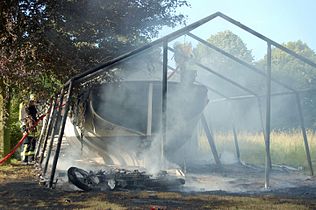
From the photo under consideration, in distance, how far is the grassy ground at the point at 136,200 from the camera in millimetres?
5707

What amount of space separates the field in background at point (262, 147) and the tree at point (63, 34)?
6298 mm

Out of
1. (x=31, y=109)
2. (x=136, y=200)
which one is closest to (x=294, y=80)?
(x=31, y=109)

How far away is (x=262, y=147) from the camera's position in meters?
19.1

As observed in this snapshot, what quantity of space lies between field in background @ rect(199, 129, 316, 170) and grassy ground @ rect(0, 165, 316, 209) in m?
7.72

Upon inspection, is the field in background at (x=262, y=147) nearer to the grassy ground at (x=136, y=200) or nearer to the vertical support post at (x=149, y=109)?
the vertical support post at (x=149, y=109)

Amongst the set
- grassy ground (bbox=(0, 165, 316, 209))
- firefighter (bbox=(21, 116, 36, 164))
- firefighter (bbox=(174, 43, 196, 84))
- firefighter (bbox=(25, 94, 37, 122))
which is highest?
firefighter (bbox=(174, 43, 196, 84))

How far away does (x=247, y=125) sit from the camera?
1855 centimetres

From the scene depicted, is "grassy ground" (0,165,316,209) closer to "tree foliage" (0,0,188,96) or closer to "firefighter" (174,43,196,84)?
"tree foliage" (0,0,188,96)

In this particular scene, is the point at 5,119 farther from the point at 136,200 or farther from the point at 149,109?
the point at 136,200

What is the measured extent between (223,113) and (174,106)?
18.5 feet

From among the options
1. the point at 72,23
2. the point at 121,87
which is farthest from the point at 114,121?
the point at 72,23

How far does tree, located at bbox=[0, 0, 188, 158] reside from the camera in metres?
8.86

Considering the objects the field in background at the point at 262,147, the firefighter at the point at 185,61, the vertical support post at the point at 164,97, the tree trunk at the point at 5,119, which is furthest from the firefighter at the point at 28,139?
the field in background at the point at 262,147

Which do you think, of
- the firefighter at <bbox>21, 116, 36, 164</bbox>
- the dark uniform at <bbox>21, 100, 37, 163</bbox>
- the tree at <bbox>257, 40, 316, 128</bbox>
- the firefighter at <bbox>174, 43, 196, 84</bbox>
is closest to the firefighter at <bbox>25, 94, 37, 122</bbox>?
the dark uniform at <bbox>21, 100, 37, 163</bbox>
